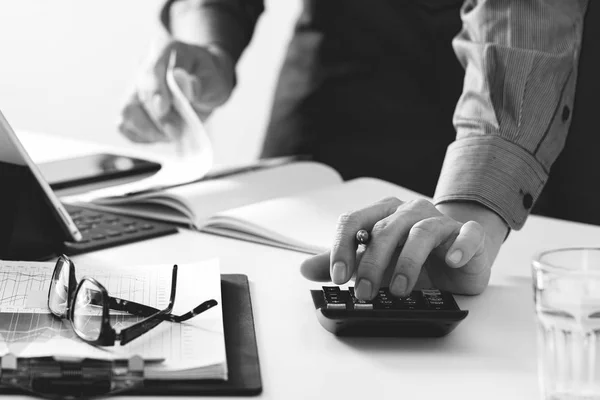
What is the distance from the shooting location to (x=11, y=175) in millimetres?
952

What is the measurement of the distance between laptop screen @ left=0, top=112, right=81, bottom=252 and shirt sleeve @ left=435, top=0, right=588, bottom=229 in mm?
459

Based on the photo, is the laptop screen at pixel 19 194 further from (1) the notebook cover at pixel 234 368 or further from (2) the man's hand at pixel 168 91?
(2) the man's hand at pixel 168 91

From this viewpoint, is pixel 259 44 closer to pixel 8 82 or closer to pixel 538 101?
pixel 8 82

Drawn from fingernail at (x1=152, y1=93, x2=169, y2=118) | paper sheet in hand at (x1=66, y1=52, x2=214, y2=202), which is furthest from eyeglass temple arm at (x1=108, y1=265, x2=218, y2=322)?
fingernail at (x1=152, y1=93, x2=169, y2=118)

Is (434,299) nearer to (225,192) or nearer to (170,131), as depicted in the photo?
(225,192)

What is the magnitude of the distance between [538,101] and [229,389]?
622 mm

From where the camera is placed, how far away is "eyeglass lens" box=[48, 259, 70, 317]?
2.40 feet

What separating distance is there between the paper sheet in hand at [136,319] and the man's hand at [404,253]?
0.12 m

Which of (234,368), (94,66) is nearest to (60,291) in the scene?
(234,368)

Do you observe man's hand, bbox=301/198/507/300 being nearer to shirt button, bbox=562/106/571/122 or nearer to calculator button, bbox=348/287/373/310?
calculator button, bbox=348/287/373/310

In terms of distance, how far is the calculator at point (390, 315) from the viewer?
74cm

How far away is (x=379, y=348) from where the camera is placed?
2.43 ft

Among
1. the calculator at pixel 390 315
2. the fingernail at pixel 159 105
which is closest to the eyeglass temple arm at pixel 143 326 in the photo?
the calculator at pixel 390 315

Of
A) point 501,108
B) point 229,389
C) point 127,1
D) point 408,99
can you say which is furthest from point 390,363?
point 127,1
